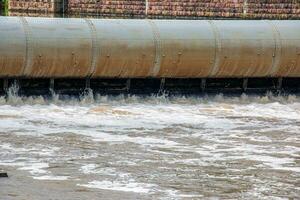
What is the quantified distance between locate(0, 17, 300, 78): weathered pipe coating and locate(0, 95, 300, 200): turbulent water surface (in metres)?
0.65

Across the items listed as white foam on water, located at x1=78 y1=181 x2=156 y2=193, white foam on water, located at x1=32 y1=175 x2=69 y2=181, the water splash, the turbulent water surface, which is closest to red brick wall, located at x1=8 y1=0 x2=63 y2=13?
the water splash

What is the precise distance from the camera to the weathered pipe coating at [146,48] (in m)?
18.9

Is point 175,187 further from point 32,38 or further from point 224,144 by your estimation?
point 32,38

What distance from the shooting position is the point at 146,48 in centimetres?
1995

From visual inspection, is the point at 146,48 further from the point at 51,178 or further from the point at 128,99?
the point at 51,178

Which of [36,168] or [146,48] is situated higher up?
[146,48]

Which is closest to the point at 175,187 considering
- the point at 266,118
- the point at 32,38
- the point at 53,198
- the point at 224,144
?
the point at 53,198

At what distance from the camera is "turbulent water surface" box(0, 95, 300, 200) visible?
35.0ft

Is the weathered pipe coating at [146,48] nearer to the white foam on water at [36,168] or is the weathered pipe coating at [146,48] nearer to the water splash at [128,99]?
the water splash at [128,99]

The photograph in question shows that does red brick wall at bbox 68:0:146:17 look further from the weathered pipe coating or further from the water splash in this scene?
the water splash

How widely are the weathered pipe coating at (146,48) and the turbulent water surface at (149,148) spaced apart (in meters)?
0.65

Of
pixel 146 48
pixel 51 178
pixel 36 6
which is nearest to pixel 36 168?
pixel 51 178

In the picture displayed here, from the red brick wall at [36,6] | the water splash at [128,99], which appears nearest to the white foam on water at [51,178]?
the water splash at [128,99]

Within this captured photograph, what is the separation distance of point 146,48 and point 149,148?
21.2 feet
